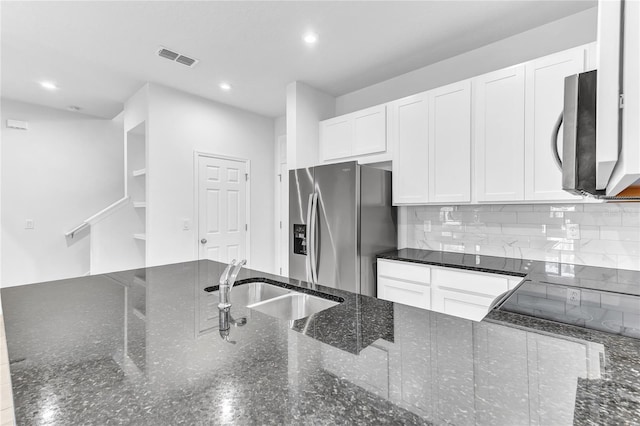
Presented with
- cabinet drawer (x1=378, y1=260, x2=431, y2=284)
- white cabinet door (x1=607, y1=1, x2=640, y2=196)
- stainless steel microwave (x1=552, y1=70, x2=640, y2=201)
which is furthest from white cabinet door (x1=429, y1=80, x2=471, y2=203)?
white cabinet door (x1=607, y1=1, x2=640, y2=196)

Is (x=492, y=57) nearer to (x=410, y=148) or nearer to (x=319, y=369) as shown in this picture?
(x=410, y=148)

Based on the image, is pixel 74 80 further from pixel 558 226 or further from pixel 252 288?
pixel 558 226

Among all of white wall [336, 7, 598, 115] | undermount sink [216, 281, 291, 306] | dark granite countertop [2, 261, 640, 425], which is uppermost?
white wall [336, 7, 598, 115]

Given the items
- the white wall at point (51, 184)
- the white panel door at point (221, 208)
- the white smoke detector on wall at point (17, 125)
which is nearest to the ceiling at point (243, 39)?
the white smoke detector on wall at point (17, 125)

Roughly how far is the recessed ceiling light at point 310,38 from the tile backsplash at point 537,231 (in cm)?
179

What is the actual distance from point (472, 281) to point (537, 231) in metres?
0.74

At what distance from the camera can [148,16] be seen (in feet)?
7.30

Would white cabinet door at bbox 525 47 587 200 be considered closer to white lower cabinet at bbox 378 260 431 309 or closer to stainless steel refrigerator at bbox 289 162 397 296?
white lower cabinet at bbox 378 260 431 309

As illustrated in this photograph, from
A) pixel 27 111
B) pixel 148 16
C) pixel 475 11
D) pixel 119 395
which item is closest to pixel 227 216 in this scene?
A: pixel 148 16

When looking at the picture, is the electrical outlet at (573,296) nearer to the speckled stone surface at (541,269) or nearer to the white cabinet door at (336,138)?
the speckled stone surface at (541,269)

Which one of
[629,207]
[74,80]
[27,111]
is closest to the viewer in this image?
[629,207]

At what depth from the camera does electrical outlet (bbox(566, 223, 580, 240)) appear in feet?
7.22

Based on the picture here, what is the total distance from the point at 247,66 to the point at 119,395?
3.06m

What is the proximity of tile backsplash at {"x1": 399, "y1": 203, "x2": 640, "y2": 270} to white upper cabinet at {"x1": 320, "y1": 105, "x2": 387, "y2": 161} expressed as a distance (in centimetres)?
77
